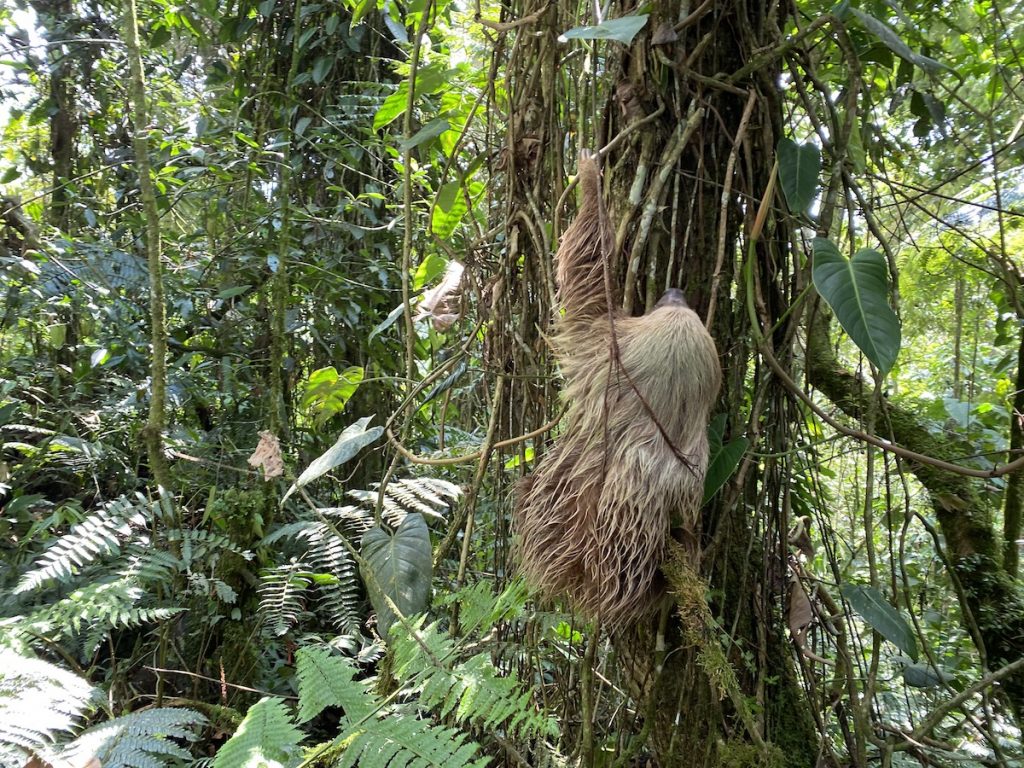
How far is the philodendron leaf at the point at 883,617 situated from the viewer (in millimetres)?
1578

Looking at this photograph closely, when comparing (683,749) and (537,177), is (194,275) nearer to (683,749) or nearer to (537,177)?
(537,177)

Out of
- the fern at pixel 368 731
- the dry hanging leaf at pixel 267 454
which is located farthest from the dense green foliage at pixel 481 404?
the dry hanging leaf at pixel 267 454

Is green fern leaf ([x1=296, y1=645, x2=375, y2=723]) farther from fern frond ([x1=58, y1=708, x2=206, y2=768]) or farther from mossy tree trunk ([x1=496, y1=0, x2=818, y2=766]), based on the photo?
mossy tree trunk ([x1=496, y1=0, x2=818, y2=766])

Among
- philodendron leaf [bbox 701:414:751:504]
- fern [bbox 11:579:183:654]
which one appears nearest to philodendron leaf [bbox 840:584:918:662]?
philodendron leaf [bbox 701:414:751:504]

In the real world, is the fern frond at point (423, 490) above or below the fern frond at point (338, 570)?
above

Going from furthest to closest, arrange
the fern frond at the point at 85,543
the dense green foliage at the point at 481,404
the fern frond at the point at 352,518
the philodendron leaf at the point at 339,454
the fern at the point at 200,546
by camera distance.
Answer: the fern at the point at 200,546 < the fern frond at the point at 352,518 < the fern frond at the point at 85,543 < the philodendron leaf at the point at 339,454 < the dense green foliage at the point at 481,404

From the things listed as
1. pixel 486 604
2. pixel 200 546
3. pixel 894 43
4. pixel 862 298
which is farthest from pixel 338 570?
pixel 894 43

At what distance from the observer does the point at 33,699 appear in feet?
5.33

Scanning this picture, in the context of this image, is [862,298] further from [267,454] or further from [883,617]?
[267,454]

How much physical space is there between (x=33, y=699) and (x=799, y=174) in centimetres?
235

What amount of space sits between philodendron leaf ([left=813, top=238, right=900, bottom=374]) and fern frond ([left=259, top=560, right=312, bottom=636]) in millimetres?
2084

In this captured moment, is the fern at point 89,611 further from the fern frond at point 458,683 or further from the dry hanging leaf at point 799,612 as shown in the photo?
the dry hanging leaf at point 799,612

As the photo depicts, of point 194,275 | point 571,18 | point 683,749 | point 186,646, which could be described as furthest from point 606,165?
point 194,275

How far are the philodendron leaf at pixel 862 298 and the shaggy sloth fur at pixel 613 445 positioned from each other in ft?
1.03
